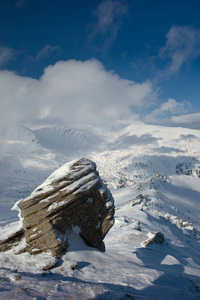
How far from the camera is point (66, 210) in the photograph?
15.5 meters

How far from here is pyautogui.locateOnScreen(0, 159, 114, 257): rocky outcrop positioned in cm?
1446

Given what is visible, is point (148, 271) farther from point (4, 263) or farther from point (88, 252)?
point (4, 263)

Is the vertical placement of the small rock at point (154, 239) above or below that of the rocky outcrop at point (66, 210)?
below

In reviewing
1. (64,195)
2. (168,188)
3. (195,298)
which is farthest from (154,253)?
(168,188)

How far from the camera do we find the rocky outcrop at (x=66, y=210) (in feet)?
47.4

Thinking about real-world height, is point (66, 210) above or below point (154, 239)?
above

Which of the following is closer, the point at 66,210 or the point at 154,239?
the point at 66,210

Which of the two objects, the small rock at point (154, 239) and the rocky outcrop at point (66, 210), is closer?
the rocky outcrop at point (66, 210)

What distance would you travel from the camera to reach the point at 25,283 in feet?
32.0

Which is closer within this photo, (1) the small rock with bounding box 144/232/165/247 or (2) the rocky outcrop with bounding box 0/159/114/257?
(2) the rocky outcrop with bounding box 0/159/114/257

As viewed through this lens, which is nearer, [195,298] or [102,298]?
[102,298]

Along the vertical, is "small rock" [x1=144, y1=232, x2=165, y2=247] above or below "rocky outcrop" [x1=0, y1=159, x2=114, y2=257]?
below

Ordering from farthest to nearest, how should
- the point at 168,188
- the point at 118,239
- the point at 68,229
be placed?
the point at 168,188
the point at 118,239
the point at 68,229

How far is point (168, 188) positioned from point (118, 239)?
214 ft
